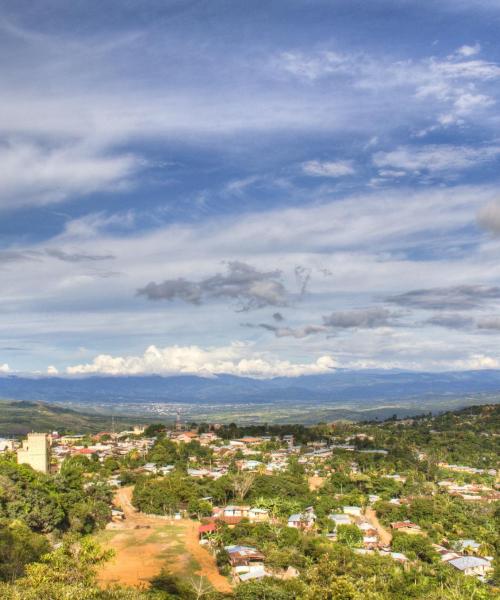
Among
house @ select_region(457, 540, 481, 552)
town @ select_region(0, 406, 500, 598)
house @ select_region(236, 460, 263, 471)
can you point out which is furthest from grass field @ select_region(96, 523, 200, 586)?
house @ select_region(236, 460, 263, 471)

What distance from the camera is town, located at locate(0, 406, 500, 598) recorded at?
33.6m

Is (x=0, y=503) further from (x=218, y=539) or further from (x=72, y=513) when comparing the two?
(x=218, y=539)

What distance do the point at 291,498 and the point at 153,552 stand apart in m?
15.0

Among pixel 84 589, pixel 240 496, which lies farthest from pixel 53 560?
pixel 240 496

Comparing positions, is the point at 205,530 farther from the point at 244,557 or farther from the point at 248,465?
the point at 248,465

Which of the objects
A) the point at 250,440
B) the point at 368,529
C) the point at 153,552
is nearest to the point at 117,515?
the point at 153,552

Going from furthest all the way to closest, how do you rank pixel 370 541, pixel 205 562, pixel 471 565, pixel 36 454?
pixel 36 454, pixel 370 541, pixel 205 562, pixel 471 565

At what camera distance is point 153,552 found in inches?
1454

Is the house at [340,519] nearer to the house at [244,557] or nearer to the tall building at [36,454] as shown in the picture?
the house at [244,557]

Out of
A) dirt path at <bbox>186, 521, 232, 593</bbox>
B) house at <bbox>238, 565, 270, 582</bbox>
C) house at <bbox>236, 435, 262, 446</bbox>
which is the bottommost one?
house at <bbox>236, 435, 262, 446</bbox>

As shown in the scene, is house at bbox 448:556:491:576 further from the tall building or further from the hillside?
the hillside

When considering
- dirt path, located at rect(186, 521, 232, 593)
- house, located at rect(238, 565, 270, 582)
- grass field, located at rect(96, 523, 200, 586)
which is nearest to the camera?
house, located at rect(238, 565, 270, 582)

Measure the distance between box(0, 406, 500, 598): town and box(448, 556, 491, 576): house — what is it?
0.25 feet

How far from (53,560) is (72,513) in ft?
73.6
